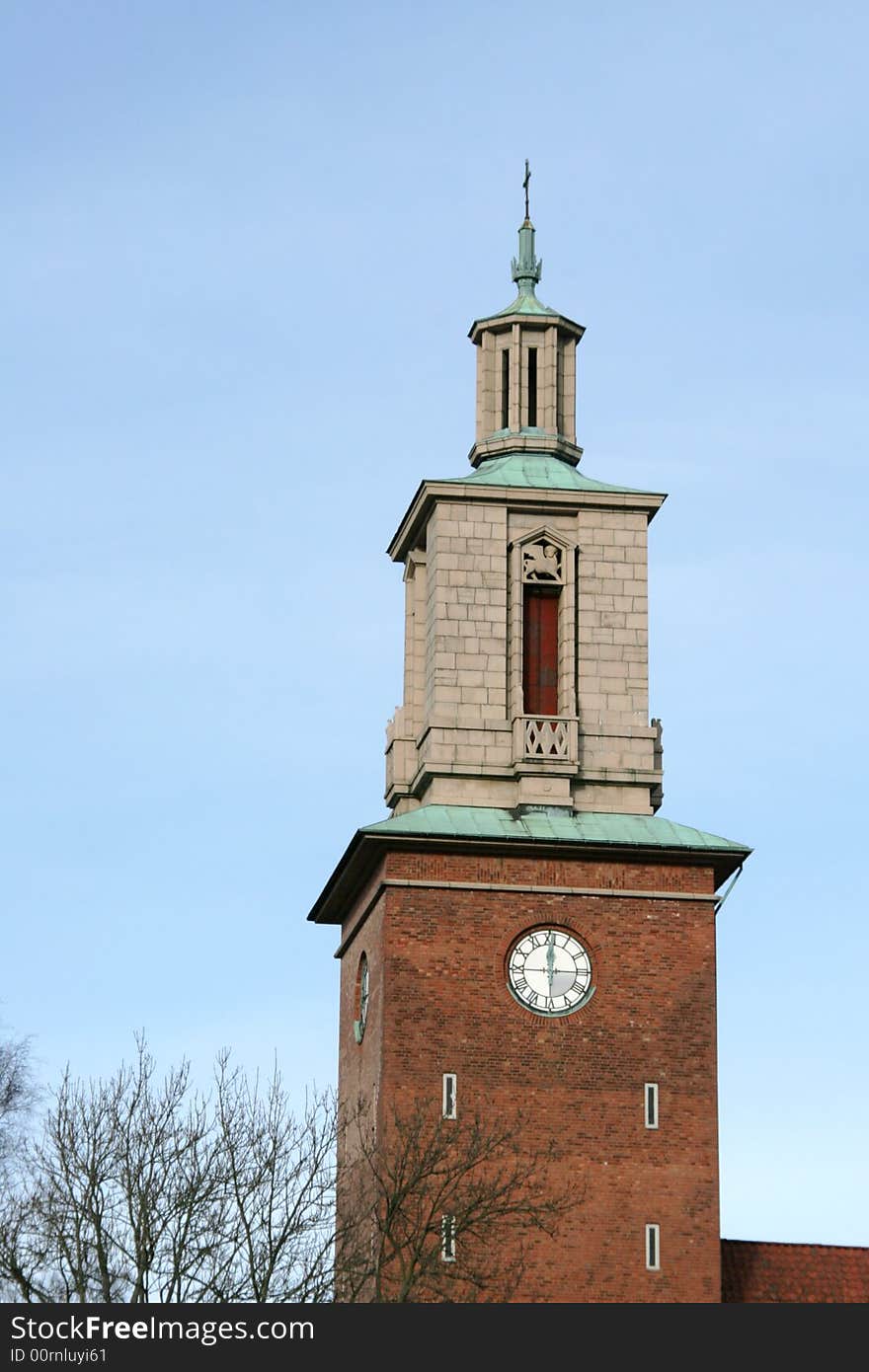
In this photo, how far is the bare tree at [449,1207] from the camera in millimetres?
46625

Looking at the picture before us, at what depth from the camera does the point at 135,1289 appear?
41.9 m

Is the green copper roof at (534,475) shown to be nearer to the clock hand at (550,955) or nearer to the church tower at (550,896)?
the church tower at (550,896)

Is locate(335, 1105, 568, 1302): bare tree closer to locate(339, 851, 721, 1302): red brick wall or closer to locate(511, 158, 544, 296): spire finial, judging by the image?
locate(339, 851, 721, 1302): red brick wall

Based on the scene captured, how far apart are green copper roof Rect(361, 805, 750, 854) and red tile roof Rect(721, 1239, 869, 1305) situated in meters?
6.64

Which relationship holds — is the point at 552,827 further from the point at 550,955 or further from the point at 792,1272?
the point at 792,1272

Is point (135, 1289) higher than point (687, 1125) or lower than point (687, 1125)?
lower

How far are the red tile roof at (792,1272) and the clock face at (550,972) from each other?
4.87m

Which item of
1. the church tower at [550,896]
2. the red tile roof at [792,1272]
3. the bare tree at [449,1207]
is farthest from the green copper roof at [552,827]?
the red tile roof at [792,1272]

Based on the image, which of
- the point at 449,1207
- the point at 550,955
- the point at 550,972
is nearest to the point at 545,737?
the point at 550,955

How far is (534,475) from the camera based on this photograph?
55.5 m

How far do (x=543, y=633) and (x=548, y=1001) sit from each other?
7.25 meters

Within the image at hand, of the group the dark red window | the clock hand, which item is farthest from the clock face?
the dark red window

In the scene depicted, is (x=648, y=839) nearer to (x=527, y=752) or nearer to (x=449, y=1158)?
(x=527, y=752)
